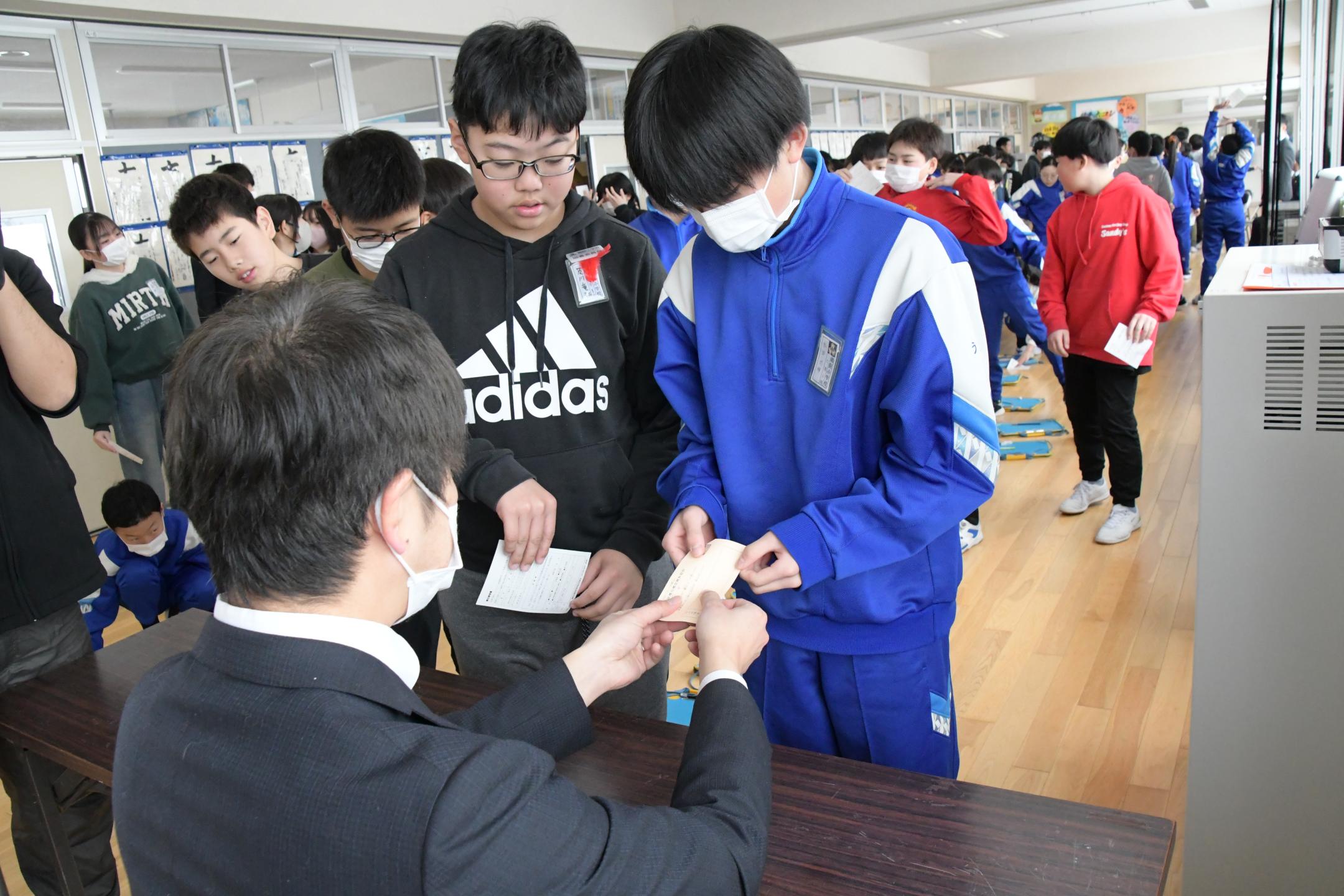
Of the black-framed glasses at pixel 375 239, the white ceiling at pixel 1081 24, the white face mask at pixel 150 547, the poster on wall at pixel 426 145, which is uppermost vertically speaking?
the white ceiling at pixel 1081 24

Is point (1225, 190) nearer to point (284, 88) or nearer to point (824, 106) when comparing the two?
point (824, 106)

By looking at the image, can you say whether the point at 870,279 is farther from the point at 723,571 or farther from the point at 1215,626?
the point at 1215,626

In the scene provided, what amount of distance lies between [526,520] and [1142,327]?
2.71m

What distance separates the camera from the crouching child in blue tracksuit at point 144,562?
10.2 feet

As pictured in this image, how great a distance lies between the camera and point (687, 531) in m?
1.31

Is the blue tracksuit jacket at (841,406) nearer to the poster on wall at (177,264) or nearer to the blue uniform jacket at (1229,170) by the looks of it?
the poster on wall at (177,264)

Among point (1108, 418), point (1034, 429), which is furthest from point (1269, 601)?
point (1034, 429)

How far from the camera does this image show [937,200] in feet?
14.2

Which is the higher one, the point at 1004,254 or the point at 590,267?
the point at 590,267

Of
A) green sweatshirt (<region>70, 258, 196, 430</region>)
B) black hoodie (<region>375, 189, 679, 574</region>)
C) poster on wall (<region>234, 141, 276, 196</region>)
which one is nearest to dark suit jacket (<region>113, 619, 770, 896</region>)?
black hoodie (<region>375, 189, 679, 574</region>)

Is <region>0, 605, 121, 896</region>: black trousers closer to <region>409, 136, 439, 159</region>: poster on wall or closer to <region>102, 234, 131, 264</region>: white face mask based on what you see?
<region>102, 234, 131, 264</region>: white face mask

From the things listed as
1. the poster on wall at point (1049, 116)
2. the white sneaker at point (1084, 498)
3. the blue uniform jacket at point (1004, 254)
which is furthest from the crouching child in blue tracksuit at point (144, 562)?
the poster on wall at point (1049, 116)

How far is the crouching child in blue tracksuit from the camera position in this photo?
3.10 meters

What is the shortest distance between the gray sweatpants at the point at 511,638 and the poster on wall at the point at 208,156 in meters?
4.33
